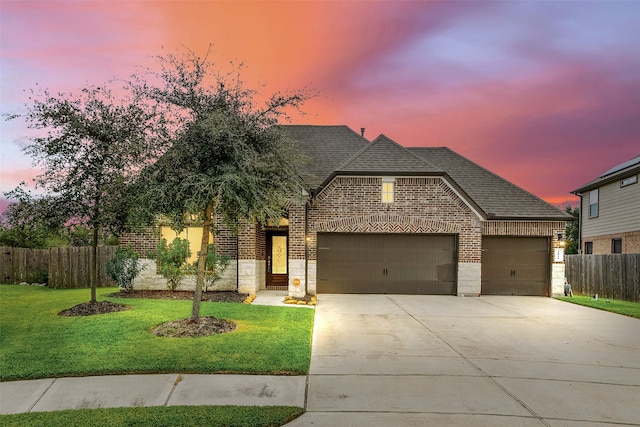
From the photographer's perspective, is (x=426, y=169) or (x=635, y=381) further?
(x=426, y=169)

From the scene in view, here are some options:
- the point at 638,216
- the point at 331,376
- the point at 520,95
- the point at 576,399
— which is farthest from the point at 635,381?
the point at 638,216

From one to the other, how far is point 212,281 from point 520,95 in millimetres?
13425

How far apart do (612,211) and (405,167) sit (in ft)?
47.0

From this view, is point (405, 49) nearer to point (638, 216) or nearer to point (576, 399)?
point (576, 399)

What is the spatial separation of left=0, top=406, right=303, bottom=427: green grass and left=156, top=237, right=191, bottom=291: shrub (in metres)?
10.0

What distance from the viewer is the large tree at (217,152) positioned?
8273 mm

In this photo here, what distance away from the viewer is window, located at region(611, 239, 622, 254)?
73.8ft

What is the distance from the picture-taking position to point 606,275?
1756 cm

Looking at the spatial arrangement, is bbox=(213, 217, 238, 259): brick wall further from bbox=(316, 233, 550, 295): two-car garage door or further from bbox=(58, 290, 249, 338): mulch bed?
bbox=(316, 233, 550, 295): two-car garage door

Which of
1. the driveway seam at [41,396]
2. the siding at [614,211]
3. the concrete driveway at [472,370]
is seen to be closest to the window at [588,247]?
the siding at [614,211]

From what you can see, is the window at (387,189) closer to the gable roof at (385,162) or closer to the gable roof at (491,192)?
the gable roof at (385,162)

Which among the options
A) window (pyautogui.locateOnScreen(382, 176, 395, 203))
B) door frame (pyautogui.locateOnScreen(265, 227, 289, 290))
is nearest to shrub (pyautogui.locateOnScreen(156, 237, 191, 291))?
door frame (pyautogui.locateOnScreen(265, 227, 289, 290))

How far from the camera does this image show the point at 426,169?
607 inches

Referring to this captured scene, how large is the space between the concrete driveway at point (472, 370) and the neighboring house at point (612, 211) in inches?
469
